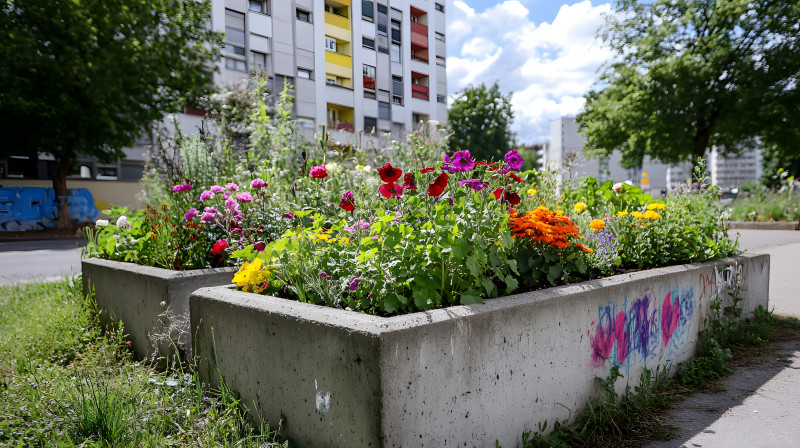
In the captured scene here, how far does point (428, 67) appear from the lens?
530cm

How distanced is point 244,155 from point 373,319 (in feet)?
15.8

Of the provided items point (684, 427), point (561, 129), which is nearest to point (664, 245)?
point (684, 427)

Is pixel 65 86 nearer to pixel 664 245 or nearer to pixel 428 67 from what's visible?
pixel 428 67

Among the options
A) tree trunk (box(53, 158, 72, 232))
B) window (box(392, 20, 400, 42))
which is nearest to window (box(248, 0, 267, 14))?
window (box(392, 20, 400, 42))

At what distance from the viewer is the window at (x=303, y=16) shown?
16.6 feet

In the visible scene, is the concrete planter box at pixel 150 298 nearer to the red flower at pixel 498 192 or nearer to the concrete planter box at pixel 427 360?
the concrete planter box at pixel 427 360

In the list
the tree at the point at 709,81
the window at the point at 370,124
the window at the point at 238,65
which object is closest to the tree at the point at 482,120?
the tree at the point at 709,81

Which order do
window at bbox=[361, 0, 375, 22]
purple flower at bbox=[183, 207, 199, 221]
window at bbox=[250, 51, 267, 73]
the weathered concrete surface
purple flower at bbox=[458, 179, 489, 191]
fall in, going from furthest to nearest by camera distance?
the weathered concrete surface
window at bbox=[250, 51, 267, 73]
window at bbox=[361, 0, 375, 22]
purple flower at bbox=[183, 207, 199, 221]
purple flower at bbox=[458, 179, 489, 191]

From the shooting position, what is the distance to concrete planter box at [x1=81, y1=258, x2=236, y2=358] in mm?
3361

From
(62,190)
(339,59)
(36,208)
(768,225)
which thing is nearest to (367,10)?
(339,59)

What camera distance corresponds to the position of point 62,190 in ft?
65.2

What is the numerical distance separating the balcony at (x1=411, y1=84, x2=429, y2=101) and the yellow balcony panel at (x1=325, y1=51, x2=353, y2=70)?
820 millimetres

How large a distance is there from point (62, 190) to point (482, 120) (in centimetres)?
2941

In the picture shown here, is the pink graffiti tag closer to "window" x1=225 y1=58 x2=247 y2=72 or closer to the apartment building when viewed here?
the apartment building
